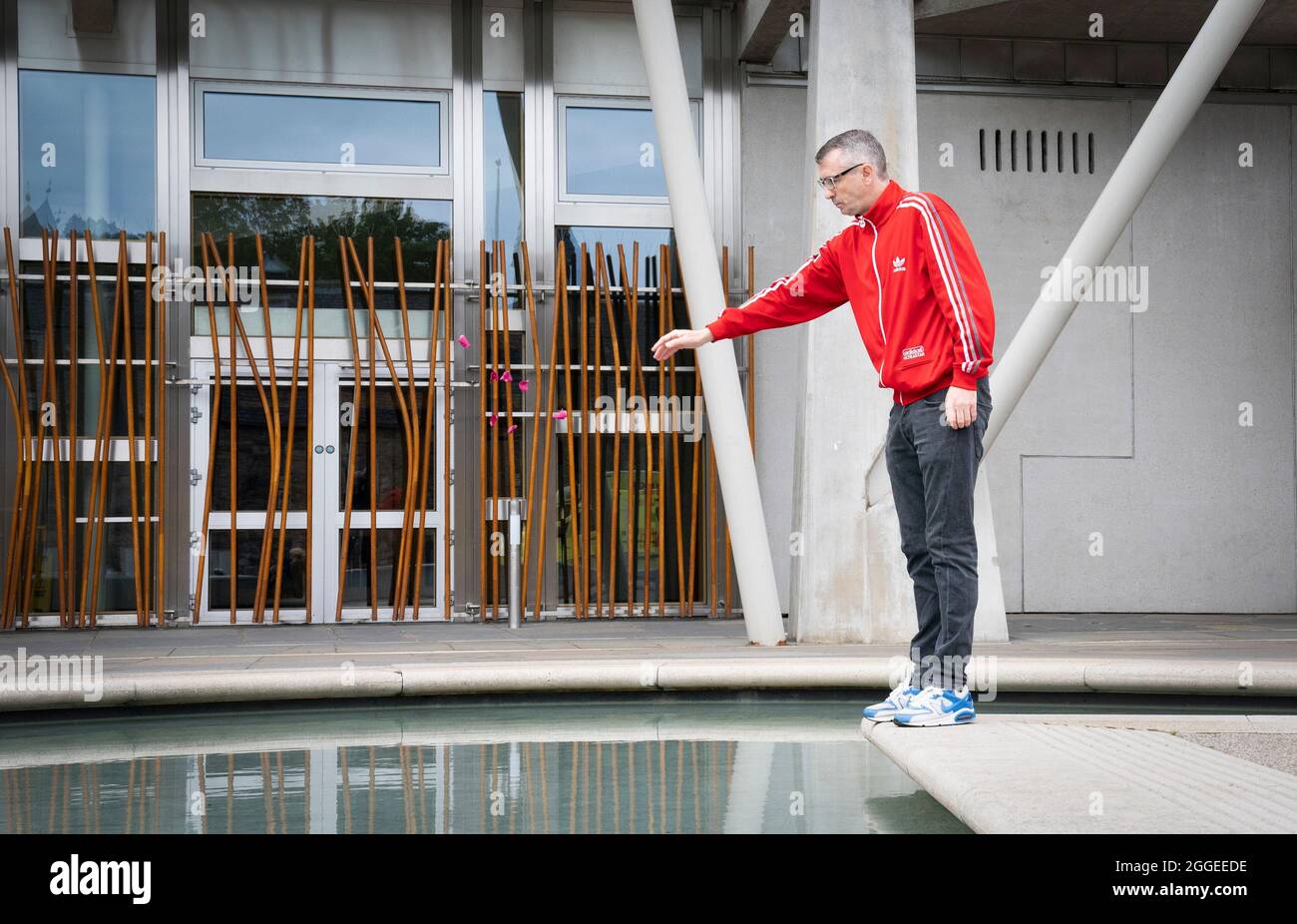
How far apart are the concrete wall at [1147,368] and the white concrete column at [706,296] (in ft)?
8.47

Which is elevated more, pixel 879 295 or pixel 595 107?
pixel 595 107

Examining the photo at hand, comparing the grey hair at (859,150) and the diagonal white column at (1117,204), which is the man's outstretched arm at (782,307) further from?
the diagonal white column at (1117,204)

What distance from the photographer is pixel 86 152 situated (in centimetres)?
879

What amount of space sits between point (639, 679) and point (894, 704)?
1604 millimetres

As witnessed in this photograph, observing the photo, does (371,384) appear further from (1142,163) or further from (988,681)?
(988,681)

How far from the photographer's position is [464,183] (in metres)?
9.27

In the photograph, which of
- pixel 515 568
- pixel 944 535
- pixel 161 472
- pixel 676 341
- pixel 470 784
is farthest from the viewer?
pixel 161 472

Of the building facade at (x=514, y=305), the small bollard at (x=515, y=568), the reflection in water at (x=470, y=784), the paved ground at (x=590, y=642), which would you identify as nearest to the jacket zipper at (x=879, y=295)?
the reflection in water at (x=470, y=784)

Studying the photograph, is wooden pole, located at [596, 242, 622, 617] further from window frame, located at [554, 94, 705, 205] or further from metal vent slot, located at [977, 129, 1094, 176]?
metal vent slot, located at [977, 129, 1094, 176]

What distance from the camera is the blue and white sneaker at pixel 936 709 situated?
10.3ft

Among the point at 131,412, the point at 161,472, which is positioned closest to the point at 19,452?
the point at 131,412
